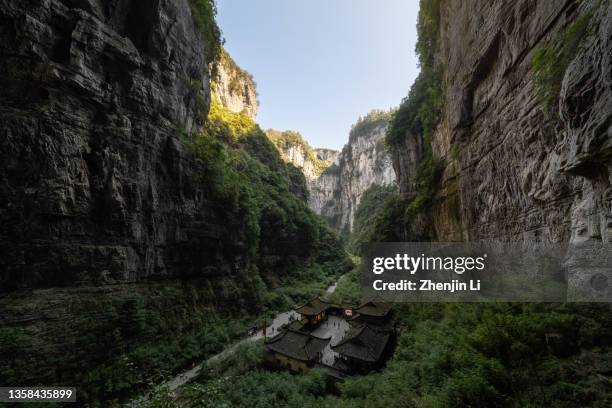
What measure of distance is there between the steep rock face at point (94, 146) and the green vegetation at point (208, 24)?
3.03 meters

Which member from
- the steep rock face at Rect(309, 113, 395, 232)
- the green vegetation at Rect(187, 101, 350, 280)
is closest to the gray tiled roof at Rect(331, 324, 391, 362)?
the green vegetation at Rect(187, 101, 350, 280)

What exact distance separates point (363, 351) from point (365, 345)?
0.40m

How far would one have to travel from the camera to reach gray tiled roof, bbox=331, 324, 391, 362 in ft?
46.3

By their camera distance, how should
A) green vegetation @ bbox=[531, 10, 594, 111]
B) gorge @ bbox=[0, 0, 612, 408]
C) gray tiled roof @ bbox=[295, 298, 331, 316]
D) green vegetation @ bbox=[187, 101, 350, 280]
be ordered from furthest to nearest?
1. gray tiled roof @ bbox=[295, 298, 331, 316]
2. green vegetation @ bbox=[187, 101, 350, 280]
3. green vegetation @ bbox=[531, 10, 594, 111]
4. gorge @ bbox=[0, 0, 612, 408]

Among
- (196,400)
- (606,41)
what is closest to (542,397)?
(196,400)

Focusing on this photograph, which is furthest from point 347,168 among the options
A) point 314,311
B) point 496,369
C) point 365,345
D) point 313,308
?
point 496,369

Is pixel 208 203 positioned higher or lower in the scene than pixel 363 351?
higher

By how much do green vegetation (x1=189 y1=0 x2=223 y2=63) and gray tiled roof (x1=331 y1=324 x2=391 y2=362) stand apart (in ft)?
93.1

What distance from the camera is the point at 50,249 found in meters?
12.1

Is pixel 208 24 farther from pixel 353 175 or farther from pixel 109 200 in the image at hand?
pixel 353 175

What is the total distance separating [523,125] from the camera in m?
10.2

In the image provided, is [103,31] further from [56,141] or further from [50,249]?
[50,249]

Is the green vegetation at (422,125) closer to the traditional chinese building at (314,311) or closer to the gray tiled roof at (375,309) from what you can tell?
the gray tiled roof at (375,309)

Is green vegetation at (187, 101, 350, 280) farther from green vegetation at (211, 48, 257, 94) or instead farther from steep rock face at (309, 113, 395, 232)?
steep rock face at (309, 113, 395, 232)
